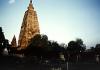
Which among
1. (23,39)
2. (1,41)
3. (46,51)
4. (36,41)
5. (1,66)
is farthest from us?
(23,39)

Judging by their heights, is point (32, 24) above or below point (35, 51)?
above

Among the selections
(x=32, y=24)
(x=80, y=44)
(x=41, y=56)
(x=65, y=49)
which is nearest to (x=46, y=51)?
(x=41, y=56)

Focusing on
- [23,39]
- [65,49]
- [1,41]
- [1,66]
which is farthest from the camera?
[23,39]

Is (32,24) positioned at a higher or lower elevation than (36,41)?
higher

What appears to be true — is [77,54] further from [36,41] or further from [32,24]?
[32,24]

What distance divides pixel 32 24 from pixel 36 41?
28.3 feet

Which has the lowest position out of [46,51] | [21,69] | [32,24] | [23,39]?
[21,69]

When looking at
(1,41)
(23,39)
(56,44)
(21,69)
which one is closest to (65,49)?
(56,44)

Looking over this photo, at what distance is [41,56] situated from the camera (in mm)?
20156

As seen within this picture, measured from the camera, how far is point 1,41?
16062mm

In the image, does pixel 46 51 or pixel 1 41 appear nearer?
pixel 1 41

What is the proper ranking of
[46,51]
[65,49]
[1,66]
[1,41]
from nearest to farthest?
[1,66] < [1,41] < [46,51] < [65,49]

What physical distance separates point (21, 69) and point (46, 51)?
754 centimetres

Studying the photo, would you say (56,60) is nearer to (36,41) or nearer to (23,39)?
(36,41)
